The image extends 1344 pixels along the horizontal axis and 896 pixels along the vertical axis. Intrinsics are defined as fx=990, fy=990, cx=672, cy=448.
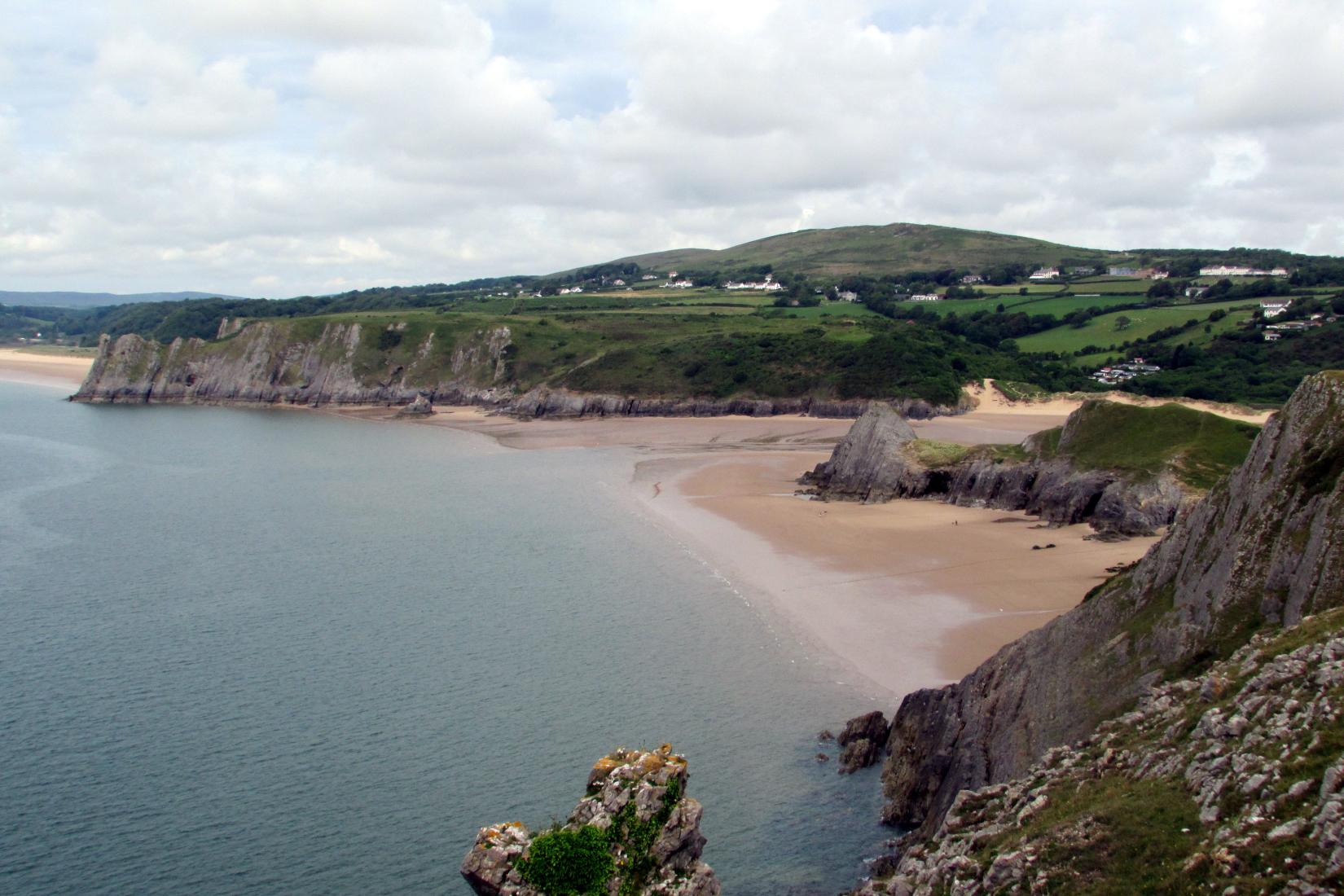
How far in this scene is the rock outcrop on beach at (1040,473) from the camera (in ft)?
154

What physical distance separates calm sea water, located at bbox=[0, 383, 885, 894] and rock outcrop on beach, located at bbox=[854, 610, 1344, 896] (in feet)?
17.5

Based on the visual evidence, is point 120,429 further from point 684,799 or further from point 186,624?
point 684,799

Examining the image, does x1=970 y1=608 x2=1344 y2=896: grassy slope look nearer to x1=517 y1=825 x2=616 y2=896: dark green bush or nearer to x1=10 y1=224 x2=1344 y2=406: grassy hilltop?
x1=517 y1=825 x2=616 y2=896: dark green bush

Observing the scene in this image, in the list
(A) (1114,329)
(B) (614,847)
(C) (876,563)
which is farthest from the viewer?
(A) (1114,329)

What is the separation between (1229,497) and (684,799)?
41.7ft

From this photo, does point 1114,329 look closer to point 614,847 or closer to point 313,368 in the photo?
point 313,368

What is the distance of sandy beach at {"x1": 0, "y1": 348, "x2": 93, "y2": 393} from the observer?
16088 centimetres

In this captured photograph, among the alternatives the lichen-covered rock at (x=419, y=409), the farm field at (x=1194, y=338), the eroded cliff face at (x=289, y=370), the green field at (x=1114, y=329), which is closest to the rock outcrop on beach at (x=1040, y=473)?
the farm field at (x=1194, y=338)

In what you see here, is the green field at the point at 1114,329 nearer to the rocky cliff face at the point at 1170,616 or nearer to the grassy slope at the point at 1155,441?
the grassy slope at the point at 1155,441

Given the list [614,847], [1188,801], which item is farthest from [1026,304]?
[614,847]

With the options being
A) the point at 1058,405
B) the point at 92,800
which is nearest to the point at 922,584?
the point at 92,800

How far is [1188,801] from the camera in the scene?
1344 centimetres

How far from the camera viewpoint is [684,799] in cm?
1764

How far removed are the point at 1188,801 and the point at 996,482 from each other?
4394 cm
